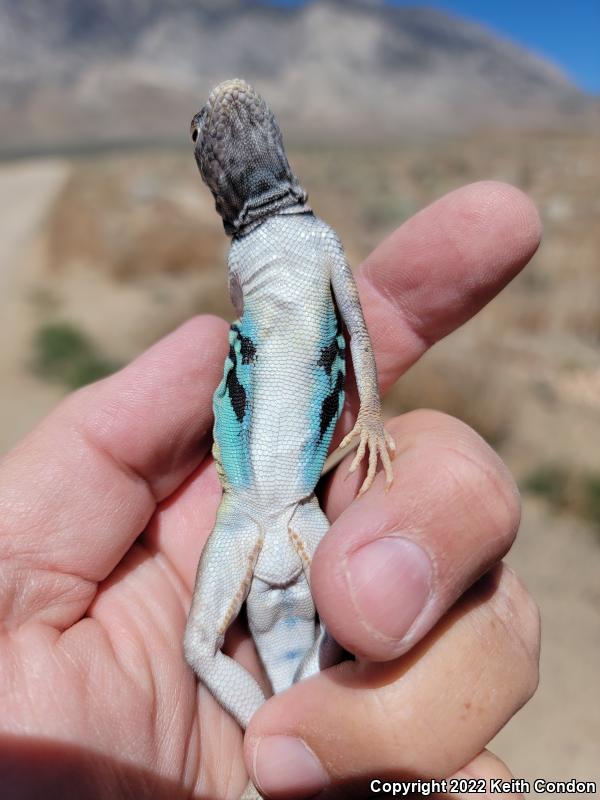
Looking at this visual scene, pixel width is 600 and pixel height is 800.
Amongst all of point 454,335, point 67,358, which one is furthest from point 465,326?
point 67,358

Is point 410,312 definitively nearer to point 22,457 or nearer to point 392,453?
point 392,453

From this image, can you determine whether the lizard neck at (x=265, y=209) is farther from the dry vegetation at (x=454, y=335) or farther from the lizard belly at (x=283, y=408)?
the dry vegetation at (x=454, y=335)

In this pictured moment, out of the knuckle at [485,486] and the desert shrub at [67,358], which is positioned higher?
the knuckle at [485,486]

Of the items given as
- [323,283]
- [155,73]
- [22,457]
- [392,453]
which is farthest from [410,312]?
[155,73]

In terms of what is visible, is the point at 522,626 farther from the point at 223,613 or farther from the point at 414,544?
the point at 223,613

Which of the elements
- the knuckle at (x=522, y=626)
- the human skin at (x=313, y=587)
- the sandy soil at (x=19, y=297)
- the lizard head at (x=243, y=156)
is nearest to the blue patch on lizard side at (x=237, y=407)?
the human skin at (x=313, y=587)

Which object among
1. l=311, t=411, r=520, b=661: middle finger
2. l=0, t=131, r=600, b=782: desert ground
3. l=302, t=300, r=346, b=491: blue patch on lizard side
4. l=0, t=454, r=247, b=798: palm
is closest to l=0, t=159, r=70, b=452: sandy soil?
l=0, t=131, r=600, b=782: desert ground
